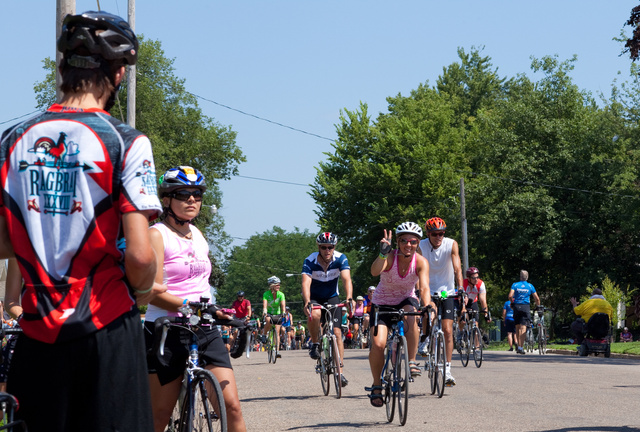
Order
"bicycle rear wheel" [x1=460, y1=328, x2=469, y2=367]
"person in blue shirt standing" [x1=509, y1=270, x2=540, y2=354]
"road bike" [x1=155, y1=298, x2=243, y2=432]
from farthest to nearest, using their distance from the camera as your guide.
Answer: "person in blue shirt standing" [x1=509, y1=270, x2=540, y2=354], "bicycle rear wheel" [x1=460, y1=328, x2=469, y2=367], "road bike" [x1=155, y1=298, x2=243, y2=432]

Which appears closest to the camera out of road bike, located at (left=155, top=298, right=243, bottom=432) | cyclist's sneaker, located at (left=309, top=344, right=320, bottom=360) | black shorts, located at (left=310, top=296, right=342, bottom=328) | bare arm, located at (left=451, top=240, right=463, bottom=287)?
road bike, located at (left=155, top=298, right=243, bottom=432)

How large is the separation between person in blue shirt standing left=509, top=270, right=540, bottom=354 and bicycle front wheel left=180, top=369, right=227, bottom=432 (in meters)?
19.3

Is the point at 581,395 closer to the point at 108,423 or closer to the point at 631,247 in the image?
the point at 108,423

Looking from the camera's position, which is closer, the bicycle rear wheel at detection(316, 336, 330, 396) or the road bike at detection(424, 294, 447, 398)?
the road bike at detection(424, 294, 447, 398)

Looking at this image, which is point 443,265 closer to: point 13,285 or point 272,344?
point 13,285

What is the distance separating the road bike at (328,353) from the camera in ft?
40.8

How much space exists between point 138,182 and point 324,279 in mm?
9824

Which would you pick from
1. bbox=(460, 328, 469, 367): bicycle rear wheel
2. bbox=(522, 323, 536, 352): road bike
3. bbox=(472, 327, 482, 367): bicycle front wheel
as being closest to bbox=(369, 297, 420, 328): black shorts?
bbox=(472, 327, 482, 367): bicycle front wheel

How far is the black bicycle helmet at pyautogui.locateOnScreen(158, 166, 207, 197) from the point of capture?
590 cm

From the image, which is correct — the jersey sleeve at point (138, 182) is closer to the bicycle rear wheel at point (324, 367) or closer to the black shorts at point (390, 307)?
the black shorts at point (390, 307)

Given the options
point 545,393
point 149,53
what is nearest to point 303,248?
point 149,53

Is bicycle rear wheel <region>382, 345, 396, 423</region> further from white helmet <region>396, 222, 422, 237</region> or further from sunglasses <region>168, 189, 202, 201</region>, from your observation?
sunglasses <region>168, 189, 202, 201</region>

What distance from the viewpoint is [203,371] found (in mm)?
5551

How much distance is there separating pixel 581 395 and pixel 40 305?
9992 mm
